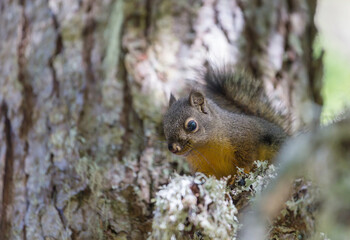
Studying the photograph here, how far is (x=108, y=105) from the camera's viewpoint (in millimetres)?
2184

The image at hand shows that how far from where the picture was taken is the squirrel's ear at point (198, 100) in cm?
204

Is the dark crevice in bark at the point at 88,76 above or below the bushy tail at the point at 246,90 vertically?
below

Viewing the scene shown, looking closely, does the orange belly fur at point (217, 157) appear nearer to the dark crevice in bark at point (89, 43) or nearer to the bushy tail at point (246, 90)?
the bushy tail at point (246, 90)

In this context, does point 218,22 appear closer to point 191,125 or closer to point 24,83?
point 191,125

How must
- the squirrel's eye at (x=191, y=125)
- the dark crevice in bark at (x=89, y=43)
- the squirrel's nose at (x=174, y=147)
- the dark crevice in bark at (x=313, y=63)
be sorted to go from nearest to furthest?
1. the squirrel's nose at (x=174, y=147)
2. the squirrel's eye at (x=191, y=125)
3. the dark crevice in bark at (x=89, y=43)
4. the dark crevice in bark at (x=313, y=63)

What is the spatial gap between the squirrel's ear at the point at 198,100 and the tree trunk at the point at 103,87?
230mm

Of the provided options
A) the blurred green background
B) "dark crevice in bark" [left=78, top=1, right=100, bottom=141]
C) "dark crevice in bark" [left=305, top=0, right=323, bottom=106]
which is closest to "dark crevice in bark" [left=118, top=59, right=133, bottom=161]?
"dark crevice in bark" [left=78, top=1, right=100, bottom=141]

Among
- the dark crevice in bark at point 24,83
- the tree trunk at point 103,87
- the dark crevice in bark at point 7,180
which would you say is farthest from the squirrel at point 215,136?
the dark crevice in bark at point 7,180

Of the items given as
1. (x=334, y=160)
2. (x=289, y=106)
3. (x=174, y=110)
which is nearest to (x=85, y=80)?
(x=174, y=110)

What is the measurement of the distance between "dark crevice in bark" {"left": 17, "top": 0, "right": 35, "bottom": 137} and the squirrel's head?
0.77 meters

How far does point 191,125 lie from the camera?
195 cm

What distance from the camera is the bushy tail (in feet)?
7.52

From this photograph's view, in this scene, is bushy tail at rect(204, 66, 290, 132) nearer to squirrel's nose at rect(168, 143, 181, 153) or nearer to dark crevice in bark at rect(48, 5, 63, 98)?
squirrel's nose at rect(168, 143, 181, 153)

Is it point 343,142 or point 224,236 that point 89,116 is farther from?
point 343,142
